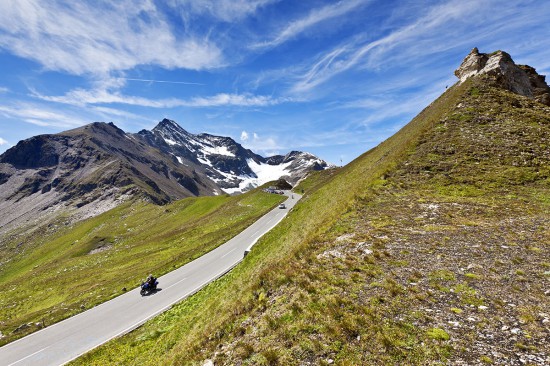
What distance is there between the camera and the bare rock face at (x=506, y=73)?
155 feet

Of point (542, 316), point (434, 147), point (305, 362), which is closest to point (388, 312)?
point (305, 362)

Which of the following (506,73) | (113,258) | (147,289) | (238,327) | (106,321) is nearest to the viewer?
(238,327)

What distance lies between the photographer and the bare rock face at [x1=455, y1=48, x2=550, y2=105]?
1860 inches

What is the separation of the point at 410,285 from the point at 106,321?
91.6 ft

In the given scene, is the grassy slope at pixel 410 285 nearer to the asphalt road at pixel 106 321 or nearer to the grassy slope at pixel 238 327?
the grassy slope at pixel 238 327

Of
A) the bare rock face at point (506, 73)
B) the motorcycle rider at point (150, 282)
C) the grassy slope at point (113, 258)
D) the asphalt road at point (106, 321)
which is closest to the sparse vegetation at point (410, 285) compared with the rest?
the asphalt road at point (106, 321)

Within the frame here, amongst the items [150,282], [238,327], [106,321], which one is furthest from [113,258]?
[238,327]

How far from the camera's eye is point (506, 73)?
4853 centimetres

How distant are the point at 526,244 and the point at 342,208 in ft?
38.2

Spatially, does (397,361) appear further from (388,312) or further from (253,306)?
(253,306)

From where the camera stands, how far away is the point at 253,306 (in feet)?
42.4

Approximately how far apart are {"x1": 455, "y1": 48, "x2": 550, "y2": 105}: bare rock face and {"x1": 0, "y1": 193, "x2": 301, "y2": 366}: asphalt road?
4942 centimetres

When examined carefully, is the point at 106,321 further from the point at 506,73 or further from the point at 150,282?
the point at 506,73

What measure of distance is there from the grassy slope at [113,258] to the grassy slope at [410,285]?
18700mm
